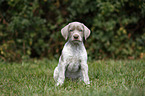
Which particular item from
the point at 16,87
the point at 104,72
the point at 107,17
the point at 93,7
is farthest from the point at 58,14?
the point at 16,87

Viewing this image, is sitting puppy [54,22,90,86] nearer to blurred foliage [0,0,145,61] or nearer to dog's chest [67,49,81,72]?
dog's chest [67,49,81,72]

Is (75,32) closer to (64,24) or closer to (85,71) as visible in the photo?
(85,71)

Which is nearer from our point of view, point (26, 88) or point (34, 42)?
point (26, 88)

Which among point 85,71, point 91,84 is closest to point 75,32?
point 85,71

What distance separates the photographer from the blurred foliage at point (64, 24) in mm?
6836

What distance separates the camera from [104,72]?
463cm

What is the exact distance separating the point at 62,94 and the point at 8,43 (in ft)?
14.6

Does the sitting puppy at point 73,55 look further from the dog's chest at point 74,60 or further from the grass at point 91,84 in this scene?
the grass at point 91,84

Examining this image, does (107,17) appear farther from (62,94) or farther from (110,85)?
(62,94)

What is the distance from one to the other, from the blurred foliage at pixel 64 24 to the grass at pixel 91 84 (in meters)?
2.02

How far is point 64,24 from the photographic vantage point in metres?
7.05

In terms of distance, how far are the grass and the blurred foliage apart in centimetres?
202

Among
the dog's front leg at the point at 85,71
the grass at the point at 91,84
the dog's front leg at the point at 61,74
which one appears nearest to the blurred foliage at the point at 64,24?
the grass at the point at 91,84

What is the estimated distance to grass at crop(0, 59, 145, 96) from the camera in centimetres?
322
